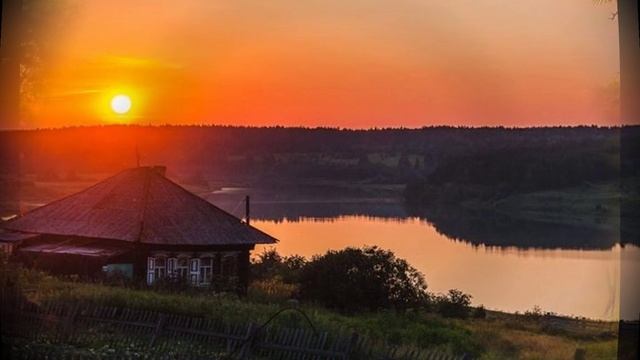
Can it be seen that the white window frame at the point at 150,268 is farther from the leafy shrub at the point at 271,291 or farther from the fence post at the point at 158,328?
the fence post at the point at 158,328

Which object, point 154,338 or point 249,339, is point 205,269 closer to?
point 154,338

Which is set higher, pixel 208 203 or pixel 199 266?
pixel 208 203

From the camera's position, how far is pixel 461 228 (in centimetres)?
1134

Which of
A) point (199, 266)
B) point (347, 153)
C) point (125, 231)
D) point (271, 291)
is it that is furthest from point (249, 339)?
point (199, 266)

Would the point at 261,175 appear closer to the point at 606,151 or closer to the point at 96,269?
the point at 96,269

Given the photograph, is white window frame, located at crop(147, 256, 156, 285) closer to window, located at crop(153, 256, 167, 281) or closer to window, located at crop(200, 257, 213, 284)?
window, located at crop(153, 256, 167, 281)

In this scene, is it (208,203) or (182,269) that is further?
(208,203)

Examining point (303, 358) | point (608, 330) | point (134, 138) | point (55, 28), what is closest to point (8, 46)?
point (55, 28)

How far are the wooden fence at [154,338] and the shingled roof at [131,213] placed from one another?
2407mm

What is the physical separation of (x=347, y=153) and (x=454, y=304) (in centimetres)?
281

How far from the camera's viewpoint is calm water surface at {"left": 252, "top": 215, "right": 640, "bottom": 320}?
11094 mm

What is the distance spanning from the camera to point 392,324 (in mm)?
10148

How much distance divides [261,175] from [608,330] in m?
4.54

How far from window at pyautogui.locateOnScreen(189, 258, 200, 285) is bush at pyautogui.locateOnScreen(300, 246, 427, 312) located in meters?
1.75
